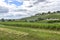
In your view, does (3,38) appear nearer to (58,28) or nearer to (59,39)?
(59,39)

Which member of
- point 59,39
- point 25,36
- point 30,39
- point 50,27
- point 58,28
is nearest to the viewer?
point 59,39

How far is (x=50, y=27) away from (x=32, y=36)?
24.9 meters

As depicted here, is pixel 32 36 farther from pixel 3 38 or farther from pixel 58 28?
pixel 58 28

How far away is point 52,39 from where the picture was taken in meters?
34.7

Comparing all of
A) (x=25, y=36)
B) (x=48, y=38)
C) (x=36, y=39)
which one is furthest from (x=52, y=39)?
(x=25, y=36)

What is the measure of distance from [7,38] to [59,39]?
12226mm

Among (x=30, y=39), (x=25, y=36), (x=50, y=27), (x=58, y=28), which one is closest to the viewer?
(x=30, y=39)

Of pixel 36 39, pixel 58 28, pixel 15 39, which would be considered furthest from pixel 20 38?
pixel 58 28

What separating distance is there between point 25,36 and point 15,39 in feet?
10.9

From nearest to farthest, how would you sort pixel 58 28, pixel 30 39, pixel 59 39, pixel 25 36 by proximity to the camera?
pixel 59 39 → pixel 30 39 → pixel 25 36 → pixel 58 28

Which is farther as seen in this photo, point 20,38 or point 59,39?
point 20,38

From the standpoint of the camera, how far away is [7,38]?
38.0 metres

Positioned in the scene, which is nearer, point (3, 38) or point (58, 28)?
point (3, 38)

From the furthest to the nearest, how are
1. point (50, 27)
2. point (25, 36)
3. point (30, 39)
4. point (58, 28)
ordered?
point (50, 27) < point (58, 28) < point (25, 36) < point (30, 39)
